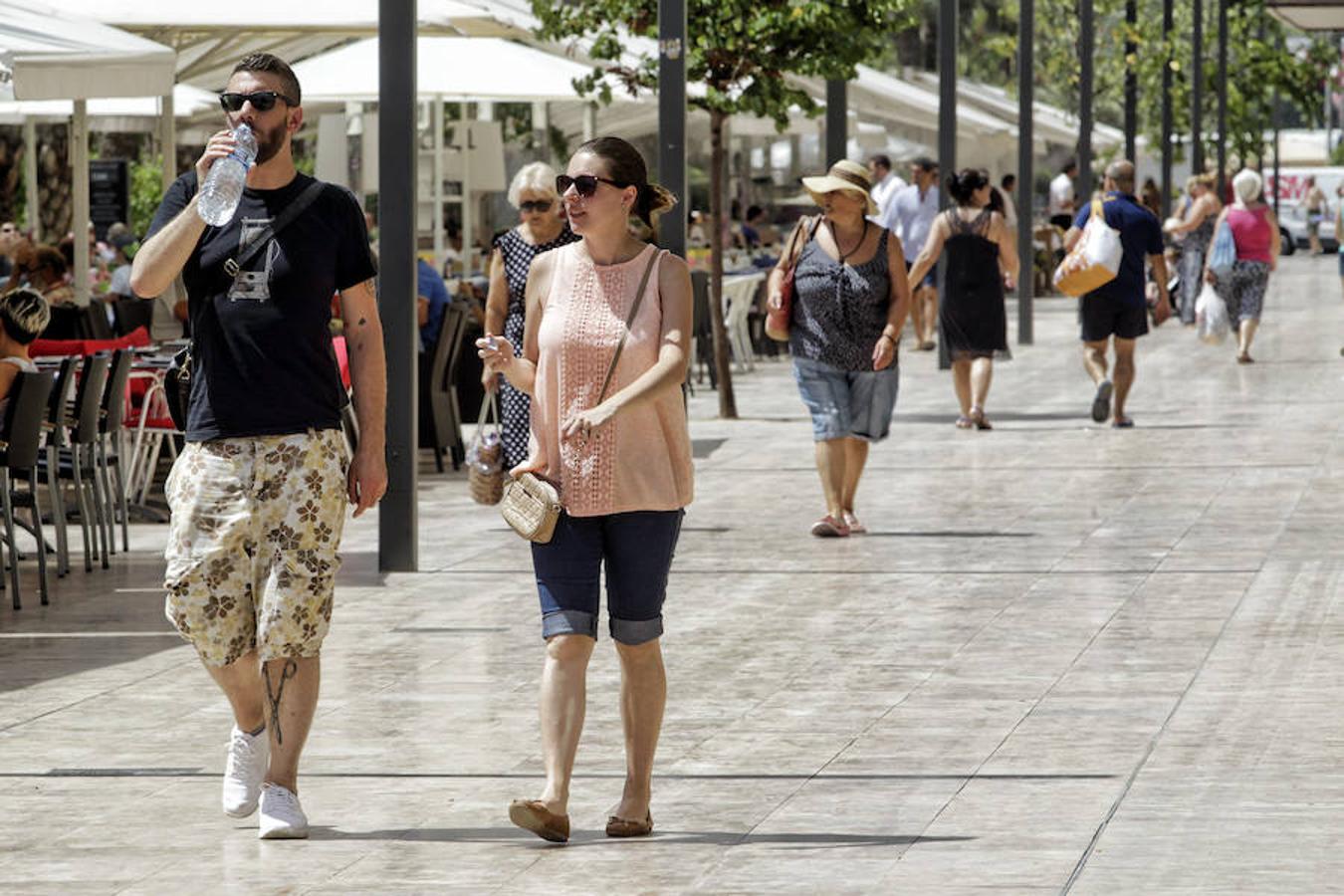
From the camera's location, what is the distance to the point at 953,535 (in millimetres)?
12992

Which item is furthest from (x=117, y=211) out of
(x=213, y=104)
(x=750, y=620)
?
(x=750, y=620)

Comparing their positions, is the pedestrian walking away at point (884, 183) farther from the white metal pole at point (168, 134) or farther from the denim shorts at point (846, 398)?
the denim shorts at point (846, 398)

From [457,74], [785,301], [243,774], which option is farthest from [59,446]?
[457,74]

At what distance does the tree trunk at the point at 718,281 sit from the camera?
19.8m

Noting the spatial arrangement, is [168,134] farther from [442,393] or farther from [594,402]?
[594,402]

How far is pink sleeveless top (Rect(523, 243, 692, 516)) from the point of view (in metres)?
6.63

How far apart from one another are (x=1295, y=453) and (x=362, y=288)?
1100 centimetres

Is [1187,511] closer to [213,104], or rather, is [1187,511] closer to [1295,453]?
[1295,453]

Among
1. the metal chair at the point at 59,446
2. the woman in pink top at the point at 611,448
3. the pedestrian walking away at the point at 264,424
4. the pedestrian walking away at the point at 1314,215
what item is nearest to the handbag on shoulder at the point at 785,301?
the metal chair at the point at 59,446

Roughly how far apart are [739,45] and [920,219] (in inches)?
337

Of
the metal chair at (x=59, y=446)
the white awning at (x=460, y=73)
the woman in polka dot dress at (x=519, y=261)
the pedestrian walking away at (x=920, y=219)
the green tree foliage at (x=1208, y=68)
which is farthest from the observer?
the green tree foliage at (x=1208, y=68)

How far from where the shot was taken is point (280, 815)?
6.62m

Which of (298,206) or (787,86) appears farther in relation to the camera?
(787,86)

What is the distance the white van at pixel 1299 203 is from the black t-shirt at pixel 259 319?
56.6 metres
